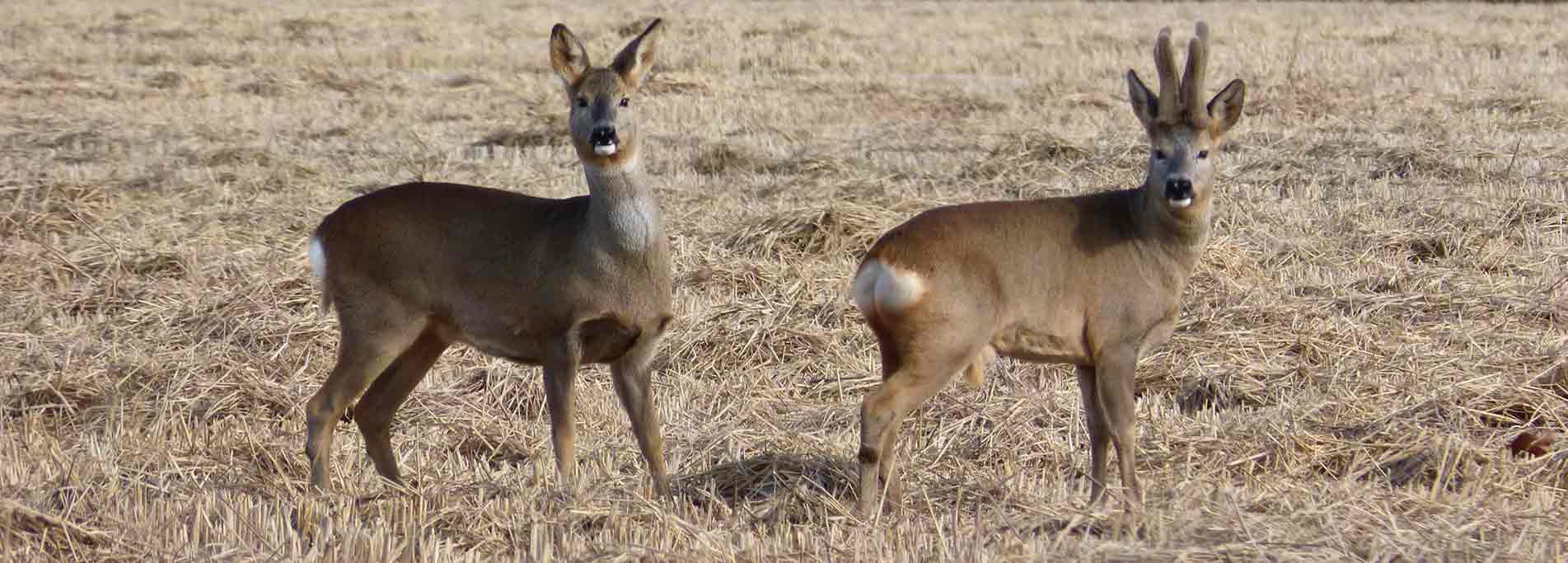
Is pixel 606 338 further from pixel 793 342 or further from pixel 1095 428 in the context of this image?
pixel 793 342

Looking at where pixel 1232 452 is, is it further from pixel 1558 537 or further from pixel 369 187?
pixel 369 187

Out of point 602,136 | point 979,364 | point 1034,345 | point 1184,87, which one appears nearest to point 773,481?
point 979,364

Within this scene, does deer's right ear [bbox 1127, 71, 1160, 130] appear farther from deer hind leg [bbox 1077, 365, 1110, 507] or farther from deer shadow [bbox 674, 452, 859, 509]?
deer shadow [bbox 674, 452, 859, 509]

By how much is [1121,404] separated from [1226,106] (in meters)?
1.07

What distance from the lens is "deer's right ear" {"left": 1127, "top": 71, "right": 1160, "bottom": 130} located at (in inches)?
235

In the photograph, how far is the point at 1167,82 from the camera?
5.87 m

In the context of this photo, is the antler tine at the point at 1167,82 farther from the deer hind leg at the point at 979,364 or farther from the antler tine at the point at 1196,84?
the deer hind leg at the point at 979,364

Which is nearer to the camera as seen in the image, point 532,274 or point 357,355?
point 532,274

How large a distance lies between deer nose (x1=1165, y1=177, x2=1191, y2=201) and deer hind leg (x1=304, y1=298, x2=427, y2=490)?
2.46m

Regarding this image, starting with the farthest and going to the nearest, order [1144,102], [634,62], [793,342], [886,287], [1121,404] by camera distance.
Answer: [793,342], [634,62], [1144,102], [1121,404], [886,287]

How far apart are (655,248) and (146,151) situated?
A: 9055 mm

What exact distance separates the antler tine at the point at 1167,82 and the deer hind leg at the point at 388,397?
2.52 m

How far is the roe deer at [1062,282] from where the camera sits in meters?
5.52

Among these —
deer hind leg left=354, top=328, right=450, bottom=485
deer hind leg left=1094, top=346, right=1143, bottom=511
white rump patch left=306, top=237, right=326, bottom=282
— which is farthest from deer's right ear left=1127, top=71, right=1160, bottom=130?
white rump patch left=306, top=237, right=326, bottom=282
